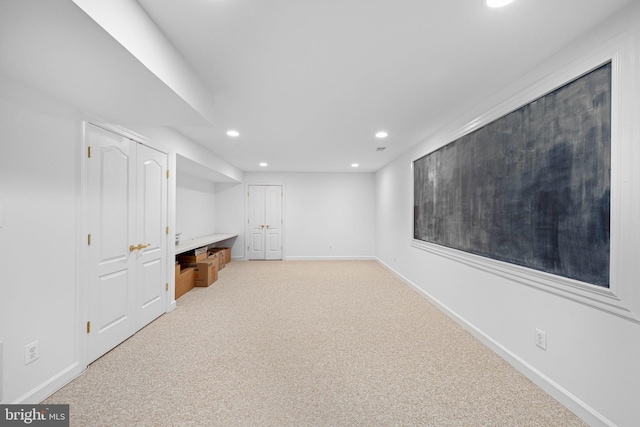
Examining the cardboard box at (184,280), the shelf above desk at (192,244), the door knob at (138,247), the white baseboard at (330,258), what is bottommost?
the white baseboard at (330,258)

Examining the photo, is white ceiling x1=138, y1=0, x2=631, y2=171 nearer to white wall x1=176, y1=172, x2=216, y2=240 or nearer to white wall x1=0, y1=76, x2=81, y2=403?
white wall x1=0, y1=76, x2=81, y2=403

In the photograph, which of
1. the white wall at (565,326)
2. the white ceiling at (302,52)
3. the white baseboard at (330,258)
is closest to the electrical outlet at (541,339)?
the white wall at (565,326)

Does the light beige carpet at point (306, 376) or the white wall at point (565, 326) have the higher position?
the white wall at point (565, 326)

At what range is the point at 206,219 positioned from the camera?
6.34 metres

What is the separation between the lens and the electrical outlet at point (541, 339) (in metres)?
1.89

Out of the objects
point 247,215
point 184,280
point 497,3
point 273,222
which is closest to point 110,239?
point 184,280

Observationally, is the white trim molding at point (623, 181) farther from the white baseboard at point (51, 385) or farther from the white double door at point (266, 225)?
the white double door at point (266, 225)

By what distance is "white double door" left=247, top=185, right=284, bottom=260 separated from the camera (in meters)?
6.99

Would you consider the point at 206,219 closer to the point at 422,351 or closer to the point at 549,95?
the point at 422,351

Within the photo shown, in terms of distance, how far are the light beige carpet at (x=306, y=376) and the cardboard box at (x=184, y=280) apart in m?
0.55

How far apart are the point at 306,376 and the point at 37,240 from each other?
216cm

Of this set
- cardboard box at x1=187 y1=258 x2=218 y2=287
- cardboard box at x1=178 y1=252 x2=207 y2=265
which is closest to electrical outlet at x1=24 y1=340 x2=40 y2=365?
cardboard box at x1=187 y1=258 x2=218 y2=287

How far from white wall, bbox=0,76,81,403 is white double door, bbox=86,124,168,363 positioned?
180 mm

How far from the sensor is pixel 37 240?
1.74 meters
